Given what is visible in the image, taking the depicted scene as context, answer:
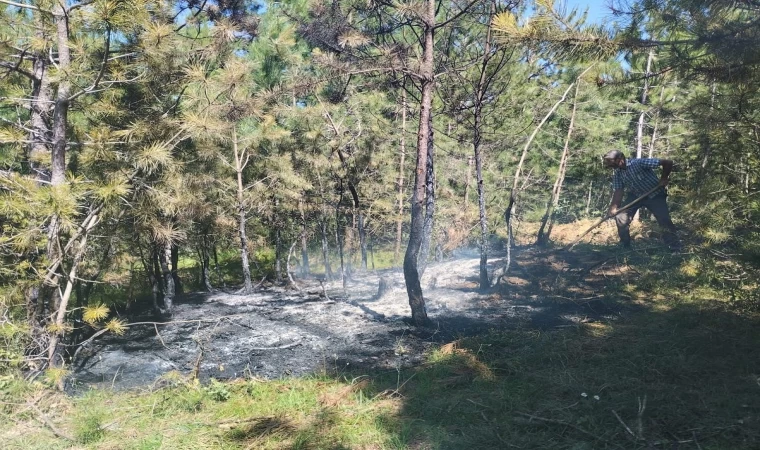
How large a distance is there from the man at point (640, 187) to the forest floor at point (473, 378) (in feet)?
1.93

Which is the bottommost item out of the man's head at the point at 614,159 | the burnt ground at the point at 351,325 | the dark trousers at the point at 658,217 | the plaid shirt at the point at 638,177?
the burnt ground at the point at 351,325

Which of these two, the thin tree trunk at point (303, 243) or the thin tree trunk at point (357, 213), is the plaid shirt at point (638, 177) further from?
the thin tree trunk at point (303, 243)

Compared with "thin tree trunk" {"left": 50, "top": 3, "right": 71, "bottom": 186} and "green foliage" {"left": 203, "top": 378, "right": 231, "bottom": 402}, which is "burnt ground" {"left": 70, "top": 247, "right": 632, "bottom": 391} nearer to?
"green foliage" {"left": 203, "top": 378, "right": 231, "bottom": 402}

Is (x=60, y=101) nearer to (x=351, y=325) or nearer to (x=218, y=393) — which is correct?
(x=218, y=393)

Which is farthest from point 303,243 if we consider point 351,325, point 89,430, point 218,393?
point 89,430

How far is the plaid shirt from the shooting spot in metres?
7.85

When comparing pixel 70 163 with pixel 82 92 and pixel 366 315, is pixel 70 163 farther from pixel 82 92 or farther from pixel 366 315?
pixel 366 315

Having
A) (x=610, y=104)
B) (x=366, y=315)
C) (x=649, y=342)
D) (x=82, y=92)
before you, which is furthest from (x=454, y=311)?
(x=610, y=104)

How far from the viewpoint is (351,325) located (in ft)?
26.5

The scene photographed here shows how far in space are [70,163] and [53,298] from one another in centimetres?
274

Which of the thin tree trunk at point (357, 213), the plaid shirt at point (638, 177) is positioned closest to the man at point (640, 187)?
the plaid shirt at point (638, 177)

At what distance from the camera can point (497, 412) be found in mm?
3979

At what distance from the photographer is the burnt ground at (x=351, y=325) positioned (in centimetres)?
635

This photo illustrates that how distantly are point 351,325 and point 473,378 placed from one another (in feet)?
11.9
